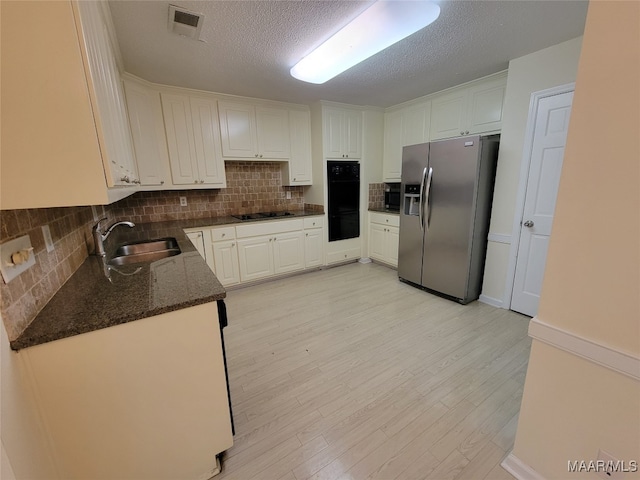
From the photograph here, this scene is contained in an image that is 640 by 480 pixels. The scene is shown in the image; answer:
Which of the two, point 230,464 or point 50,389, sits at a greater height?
point 50,389

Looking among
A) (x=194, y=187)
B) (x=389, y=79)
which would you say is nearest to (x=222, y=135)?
(x=194, y=187)

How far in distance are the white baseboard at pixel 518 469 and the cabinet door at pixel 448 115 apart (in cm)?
296

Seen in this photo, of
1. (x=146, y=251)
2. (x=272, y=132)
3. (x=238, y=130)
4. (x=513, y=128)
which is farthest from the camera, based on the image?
(x=272, y=132)

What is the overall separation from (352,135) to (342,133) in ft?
0.56

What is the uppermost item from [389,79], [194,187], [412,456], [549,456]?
[389,79]

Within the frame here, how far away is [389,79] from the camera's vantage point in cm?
274

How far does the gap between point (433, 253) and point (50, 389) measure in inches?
122

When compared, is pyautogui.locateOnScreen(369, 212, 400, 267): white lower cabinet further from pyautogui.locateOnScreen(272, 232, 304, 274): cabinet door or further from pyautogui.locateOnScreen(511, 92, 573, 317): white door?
pyautogui.locateOnScreen(511, 92, 573, 317): white door

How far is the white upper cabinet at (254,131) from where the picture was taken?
10.5 ft

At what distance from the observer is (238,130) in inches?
128

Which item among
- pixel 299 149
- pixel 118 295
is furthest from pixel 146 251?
pixel 299 149

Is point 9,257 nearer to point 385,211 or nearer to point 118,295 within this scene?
point 118,295

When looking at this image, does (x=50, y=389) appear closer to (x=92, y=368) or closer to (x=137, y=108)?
(x=92, y=368)

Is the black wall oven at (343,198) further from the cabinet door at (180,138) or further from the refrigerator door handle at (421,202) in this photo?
the cabinet door at (180,138)
